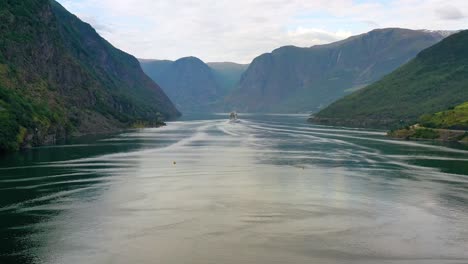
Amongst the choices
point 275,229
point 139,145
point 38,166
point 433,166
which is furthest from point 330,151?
point 275,229

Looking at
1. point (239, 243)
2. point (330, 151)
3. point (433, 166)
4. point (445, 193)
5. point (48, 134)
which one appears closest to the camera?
point (239, 243)

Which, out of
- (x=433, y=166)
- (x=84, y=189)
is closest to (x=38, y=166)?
(x=84, y=189)

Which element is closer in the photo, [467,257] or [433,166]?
[467,257]

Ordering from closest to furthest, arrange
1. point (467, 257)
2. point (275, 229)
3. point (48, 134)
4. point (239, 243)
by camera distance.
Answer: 1. point (467, 257)
2. point (239, 243)
3. point (275, 229)
4. point (48, 134)

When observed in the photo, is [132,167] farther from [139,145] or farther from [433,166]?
[433,166]

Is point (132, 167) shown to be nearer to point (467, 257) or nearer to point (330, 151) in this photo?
point (330, 151)

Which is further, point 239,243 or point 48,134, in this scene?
point 48,134
